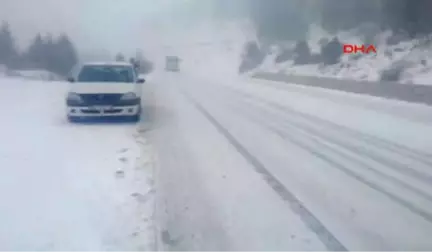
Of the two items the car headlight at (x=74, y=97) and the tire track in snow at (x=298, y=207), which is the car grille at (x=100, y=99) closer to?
the car headlight at (x=74, y=97)

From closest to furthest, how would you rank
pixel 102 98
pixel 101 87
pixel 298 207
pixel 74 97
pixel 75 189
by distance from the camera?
pixel 298 207 < pixel 75 189 < pixel 102 98 < pixel 74 97 < pixel 101 87

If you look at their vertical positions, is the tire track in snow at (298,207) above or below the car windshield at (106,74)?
below

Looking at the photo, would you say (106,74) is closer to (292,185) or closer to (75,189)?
(75,189)

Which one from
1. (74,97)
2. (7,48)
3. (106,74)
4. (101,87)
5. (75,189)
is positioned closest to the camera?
(75,189)

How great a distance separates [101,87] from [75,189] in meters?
8.94

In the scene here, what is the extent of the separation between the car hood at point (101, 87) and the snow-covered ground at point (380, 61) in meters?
13.7

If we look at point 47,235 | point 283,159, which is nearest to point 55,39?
point 283,159

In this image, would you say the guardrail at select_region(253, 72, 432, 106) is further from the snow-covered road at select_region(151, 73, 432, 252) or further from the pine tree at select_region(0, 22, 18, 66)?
the pine tree at select_region(0, 22, 18, 66)

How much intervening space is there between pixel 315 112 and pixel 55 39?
10727 mm

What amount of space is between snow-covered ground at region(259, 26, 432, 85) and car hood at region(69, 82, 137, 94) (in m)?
13.7

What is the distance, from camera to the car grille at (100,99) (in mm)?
16000

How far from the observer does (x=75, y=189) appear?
25.4ft

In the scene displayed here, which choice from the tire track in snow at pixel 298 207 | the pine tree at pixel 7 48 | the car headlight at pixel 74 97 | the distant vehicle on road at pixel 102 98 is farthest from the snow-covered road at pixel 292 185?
the pine tree at pixel 7 48

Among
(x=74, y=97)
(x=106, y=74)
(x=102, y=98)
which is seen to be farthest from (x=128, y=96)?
(x=106, y=74)
